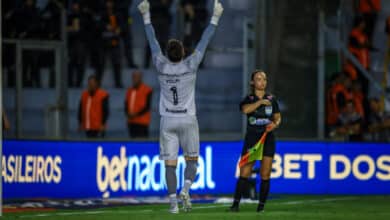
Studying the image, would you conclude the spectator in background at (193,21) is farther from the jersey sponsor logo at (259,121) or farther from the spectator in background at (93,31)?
the jersey sponsor logo at (259,121)

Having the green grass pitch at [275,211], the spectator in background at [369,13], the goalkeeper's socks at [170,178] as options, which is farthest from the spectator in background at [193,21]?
the goalkeeper's socks at [170,178]

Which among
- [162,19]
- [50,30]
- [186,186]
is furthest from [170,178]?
[162,19]

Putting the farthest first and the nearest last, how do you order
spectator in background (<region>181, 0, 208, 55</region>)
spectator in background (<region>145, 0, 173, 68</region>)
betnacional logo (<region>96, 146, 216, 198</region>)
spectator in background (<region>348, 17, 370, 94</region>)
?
spectator in background (<region>348, 17, 370, 94</region>), spectator in background (<region>145, 0, 173, 68</region>), spectator in background (<region>181, 0, 208, 55</region>), betnacional logo (<region>96, 146, 216, 198</region>)

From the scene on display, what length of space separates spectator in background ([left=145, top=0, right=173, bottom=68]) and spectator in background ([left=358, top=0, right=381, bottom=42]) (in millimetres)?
4297

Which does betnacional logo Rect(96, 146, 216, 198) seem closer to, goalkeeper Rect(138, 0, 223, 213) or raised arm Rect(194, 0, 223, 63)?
goalkeeper Rect(138, 0, 223, 213)

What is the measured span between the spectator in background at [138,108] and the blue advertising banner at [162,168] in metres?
3.02

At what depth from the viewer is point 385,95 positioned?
26.2m

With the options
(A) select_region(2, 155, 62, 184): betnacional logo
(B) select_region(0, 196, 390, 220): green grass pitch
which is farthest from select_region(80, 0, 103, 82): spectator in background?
(B) select_region(0, 196, 390, 220): green grass pitch

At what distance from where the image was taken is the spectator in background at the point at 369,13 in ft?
89.7

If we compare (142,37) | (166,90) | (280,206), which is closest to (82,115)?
(142,37)

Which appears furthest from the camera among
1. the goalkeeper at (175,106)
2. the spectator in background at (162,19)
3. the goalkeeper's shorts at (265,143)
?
the spectator in background at (162,19)

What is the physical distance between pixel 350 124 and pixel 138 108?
4147 millimetres

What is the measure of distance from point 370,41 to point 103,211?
40.0 feet

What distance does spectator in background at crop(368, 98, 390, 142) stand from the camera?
2506 cm
